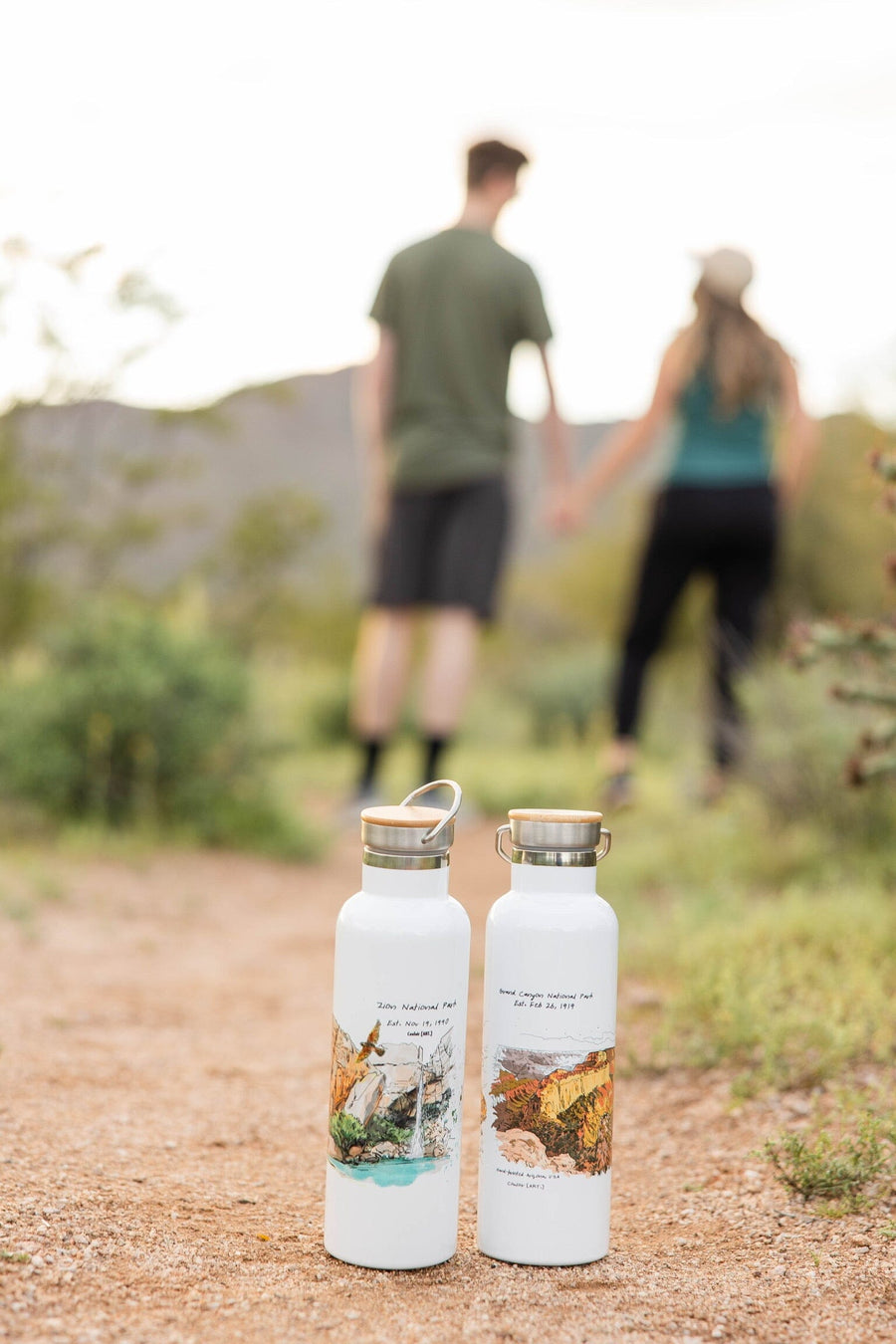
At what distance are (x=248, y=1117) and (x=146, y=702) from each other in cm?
272

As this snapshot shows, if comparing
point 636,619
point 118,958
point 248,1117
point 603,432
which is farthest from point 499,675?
point 603,432

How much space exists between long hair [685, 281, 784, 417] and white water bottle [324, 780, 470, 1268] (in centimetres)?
389

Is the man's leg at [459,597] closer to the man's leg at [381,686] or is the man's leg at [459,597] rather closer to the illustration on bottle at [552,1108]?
the man's leg at [381,686]

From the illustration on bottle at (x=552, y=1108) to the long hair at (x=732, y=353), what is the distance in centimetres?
391

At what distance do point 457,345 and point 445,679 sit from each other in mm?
1285

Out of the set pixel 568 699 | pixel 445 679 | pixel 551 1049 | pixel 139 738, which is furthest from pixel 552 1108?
pixel 568 699

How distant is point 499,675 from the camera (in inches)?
513

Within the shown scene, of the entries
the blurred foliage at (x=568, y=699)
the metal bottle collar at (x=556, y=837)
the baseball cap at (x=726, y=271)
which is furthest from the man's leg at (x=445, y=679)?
the blurred foliage at (x=568, y=699)

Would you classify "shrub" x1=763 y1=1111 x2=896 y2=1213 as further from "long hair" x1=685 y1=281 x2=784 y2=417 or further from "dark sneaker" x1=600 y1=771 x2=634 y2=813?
"long hair" x1=685 y1=281 x2=784 y2=417

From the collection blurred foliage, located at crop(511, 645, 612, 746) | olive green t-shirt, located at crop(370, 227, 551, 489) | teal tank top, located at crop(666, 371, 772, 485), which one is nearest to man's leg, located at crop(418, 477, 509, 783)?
olive green t-shirt, located at crop(370, 227, 551, 489)

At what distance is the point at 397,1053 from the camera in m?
1.66

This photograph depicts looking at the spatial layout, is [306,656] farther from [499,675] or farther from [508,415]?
[508,415]

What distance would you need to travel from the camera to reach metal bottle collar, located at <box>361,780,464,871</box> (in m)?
1.66

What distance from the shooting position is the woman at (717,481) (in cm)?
521
